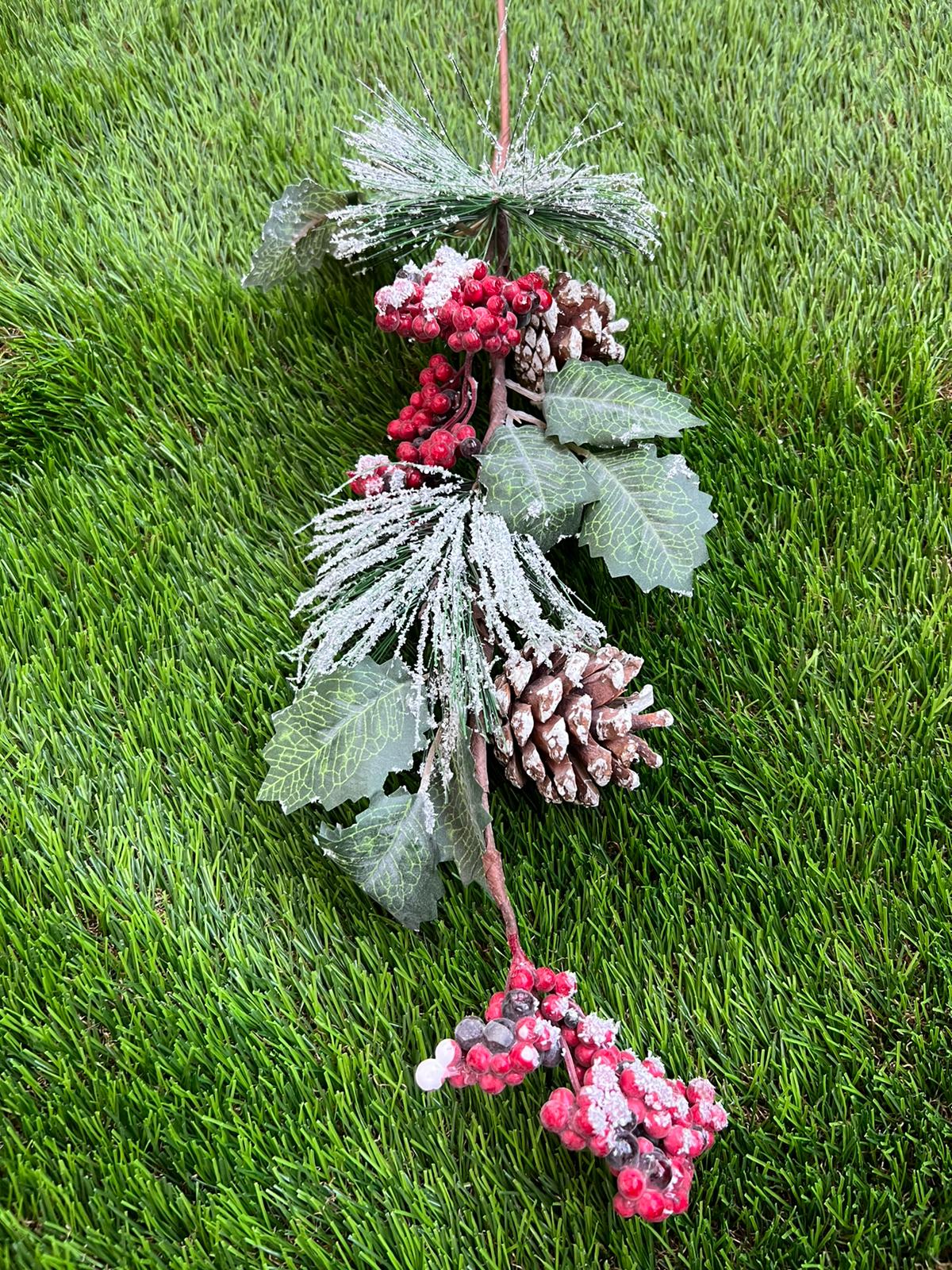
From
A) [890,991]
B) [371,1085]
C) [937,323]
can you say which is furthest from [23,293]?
[890,991]

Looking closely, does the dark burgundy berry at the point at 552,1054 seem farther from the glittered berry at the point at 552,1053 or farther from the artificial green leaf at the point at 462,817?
the artificial green leaf at the point at 462,817

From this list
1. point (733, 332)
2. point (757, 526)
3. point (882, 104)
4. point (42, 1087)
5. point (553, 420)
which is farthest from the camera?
point (882, 104)

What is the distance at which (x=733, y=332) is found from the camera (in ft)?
3.79

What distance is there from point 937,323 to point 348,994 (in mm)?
1045

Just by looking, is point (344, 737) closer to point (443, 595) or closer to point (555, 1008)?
point (443, 595)

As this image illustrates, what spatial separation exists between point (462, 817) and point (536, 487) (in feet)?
1.03

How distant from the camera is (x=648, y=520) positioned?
898 millimetres

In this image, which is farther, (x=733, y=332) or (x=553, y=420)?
(x=733, y=332)

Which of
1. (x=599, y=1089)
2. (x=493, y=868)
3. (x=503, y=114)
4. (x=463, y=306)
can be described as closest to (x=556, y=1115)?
(x=599, y=1089)

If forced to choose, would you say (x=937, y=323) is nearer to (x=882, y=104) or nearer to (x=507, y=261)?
(x=882, y=104)

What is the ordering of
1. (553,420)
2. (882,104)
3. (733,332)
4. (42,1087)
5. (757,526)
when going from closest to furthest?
(42,1087), (553,420), (757,526), (733,332), (882,104)

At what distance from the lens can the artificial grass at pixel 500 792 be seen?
0.77 meters

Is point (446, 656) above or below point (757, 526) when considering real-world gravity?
above

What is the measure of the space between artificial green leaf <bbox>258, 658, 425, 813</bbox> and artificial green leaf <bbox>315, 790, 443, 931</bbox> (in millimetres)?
29
